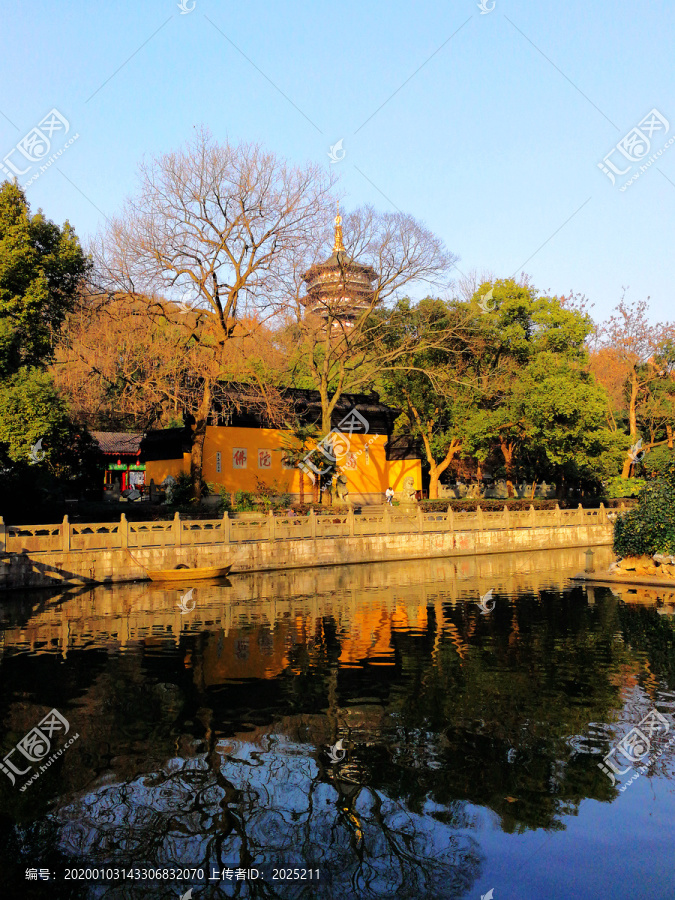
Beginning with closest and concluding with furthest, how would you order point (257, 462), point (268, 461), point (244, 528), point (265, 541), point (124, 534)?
point (124, 534) < point (244, 528) < point (265, 541) < point (257, 462) < point (268, 461)

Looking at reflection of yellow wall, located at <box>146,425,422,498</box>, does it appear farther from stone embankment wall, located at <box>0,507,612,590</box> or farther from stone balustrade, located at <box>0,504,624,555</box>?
stone embankment wall, located at <box>0,507,612,590</box>

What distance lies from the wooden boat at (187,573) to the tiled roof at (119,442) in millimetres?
16858

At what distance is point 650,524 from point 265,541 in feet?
41.5

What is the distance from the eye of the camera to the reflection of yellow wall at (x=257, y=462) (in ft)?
114

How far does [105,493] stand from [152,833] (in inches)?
1245

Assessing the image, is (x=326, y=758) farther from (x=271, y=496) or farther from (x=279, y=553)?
(x=271, y=496)

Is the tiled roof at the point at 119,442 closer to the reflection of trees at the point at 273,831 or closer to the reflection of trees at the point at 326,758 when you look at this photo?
the reflection of trees at the point at 326,758

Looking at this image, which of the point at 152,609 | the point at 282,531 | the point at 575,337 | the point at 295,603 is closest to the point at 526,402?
the point at 575,337

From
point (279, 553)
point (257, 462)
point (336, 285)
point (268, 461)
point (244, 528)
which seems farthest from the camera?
point (268, 461)

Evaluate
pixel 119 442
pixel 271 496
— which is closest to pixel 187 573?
pixel 271 496

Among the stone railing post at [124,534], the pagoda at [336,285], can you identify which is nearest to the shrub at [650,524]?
the stone railing post at [124,534]

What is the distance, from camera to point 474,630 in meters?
15.2

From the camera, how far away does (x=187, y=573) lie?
2294cm

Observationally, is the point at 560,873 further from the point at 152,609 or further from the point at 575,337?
the point at 575,337
